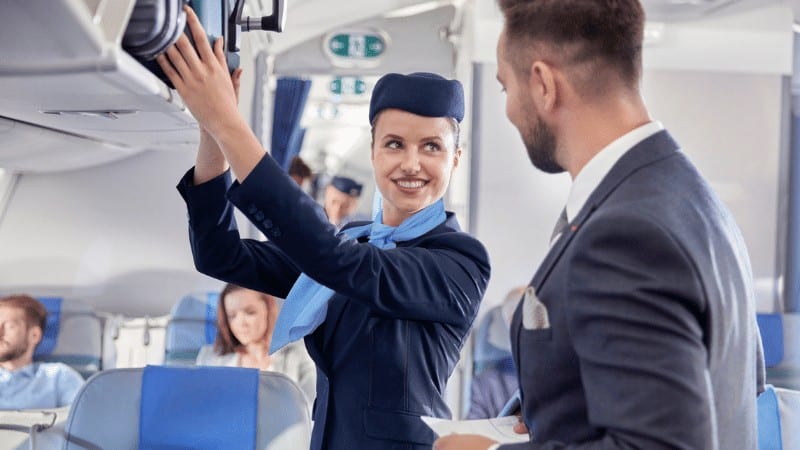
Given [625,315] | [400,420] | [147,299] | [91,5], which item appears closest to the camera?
[625,315]

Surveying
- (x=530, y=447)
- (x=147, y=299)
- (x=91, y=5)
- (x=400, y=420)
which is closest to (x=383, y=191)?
(x=400, y=420)

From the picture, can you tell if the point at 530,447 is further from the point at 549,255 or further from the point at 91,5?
the point at 91,5

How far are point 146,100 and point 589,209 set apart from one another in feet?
3.69

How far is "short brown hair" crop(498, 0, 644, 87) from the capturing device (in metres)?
1.08

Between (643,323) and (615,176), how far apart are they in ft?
0.73

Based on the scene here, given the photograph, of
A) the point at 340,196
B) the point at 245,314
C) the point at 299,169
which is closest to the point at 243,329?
the point at 245,314

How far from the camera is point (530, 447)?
102 centimetres

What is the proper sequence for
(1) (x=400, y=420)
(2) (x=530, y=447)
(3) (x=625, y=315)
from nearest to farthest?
1. (3) (x=625, y=315)
2. (2) (x=530, y=447)
3. (1) (x=400, y=420)

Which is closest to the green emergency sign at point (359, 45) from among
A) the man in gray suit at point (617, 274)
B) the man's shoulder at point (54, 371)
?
the man's shoulder at point (54, 371)

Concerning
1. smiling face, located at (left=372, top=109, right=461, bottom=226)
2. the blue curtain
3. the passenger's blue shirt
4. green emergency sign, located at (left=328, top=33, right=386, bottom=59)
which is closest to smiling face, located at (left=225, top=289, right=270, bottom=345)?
the passenger's blue shirt

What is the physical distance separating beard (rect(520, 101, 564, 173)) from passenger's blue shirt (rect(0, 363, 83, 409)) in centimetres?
397

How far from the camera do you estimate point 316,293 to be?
5.57 ft

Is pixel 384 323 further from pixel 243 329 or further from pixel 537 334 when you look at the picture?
pixel 243 329

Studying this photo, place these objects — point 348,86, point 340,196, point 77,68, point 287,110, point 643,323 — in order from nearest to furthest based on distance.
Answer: point 643,323 → point 77,68 → point 287,110 → point 340,196 → point 348,86
